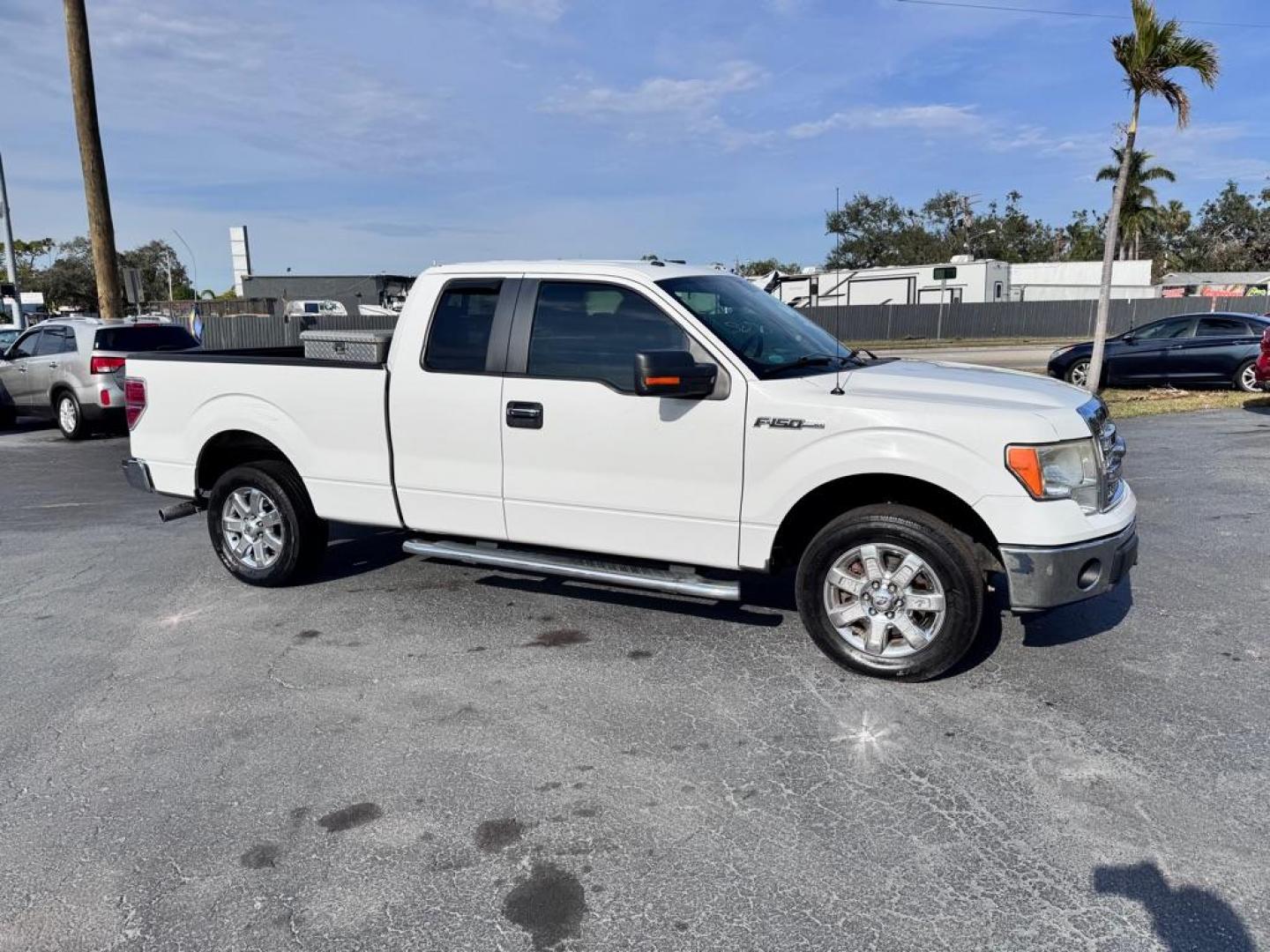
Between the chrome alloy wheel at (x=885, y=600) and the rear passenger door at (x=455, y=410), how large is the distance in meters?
1.86

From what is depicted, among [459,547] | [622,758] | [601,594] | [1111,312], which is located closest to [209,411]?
[459,547]

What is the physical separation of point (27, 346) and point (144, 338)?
86.7 inches

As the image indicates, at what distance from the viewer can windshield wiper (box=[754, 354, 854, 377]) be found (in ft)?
14.7

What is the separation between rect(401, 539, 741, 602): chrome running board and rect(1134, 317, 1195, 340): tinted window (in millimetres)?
15103

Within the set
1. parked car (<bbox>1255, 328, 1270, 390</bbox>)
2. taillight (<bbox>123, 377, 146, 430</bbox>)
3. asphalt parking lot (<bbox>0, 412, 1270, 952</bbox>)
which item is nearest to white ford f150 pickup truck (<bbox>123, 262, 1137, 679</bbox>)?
taillight (<bbox>123, 377, 146, 430</bbox>)

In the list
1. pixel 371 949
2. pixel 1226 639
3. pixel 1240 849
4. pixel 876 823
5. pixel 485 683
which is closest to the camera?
pixel 371 949

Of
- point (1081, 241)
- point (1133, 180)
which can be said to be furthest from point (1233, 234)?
point (1133, 180)

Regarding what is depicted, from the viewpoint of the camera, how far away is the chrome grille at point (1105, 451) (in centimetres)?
412

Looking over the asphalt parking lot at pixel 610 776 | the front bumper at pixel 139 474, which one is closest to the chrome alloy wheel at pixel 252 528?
the asphalt parking lot at pixel 610 776

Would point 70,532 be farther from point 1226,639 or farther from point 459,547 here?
point 1226,639

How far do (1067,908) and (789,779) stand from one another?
1.04 m

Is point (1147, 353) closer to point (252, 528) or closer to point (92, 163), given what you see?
point (252, 528)

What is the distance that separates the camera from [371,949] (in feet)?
8.57

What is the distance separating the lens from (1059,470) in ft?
13.0
